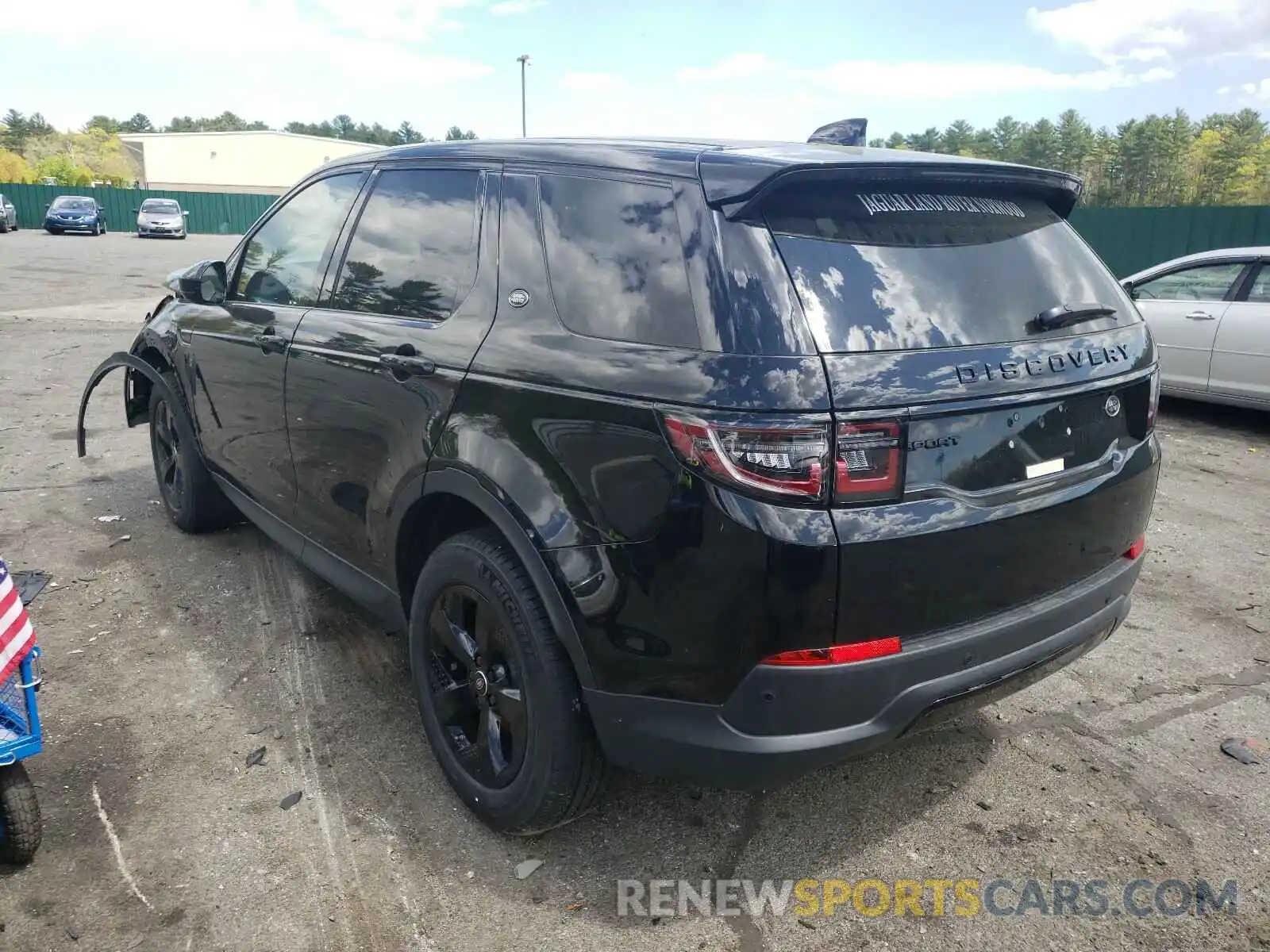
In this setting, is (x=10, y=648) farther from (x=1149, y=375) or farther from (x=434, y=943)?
(x=1149, y=375)

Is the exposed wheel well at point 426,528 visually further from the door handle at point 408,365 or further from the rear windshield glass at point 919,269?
the rear windshield glass at point 919,269

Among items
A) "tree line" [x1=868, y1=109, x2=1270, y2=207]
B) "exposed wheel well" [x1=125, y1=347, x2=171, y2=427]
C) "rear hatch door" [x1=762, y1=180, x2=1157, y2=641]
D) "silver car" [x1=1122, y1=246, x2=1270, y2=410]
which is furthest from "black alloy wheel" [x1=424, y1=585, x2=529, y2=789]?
"tree line" [x1=868, y1=109, x2=1270, y2=207]

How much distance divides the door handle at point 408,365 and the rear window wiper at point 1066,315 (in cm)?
169

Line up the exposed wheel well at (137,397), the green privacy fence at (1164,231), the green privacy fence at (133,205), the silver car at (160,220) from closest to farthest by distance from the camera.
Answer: the exposed wheel well at (137,397)
the green privacy fence at (1164,231)
the silver car at (160,220)
the green privacy fence at (133,205)

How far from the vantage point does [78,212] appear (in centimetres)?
3666

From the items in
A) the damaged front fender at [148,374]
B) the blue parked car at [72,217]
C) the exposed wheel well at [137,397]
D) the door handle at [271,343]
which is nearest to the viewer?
the door handle at [271,343]

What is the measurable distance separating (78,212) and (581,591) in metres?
42.1

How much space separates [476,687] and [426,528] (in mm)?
550

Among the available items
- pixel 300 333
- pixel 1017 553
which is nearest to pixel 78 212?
pixel 300 333

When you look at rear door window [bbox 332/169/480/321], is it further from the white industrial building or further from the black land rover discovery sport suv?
the white industrial building

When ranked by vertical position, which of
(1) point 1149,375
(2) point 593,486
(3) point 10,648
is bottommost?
(3) point 10,648

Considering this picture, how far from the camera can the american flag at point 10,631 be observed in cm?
254

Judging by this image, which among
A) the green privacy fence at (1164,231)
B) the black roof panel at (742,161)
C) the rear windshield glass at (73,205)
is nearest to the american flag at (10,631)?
the black roof panel at (742,161)

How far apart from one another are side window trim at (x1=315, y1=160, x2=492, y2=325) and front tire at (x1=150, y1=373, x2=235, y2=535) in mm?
1735
